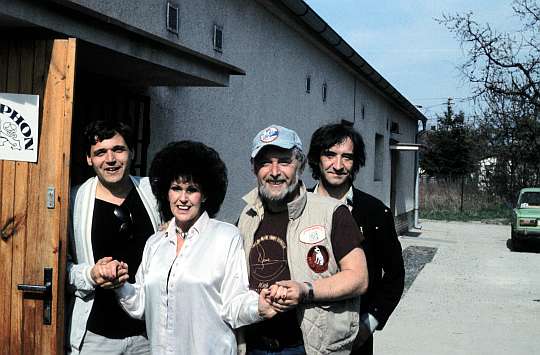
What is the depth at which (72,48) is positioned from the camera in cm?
327

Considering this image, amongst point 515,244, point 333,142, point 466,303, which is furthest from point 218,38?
point 515,244

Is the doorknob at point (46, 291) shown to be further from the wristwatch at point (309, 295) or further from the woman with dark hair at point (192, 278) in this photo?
the wristwatch at point (309, 295)

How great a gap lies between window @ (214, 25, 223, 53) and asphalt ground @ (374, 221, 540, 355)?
3.38 m

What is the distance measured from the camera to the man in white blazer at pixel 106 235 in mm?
3195

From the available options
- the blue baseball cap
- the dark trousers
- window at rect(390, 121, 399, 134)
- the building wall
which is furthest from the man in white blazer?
window at rect(390, 121, 399, 134)

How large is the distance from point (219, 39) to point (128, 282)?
459 cm

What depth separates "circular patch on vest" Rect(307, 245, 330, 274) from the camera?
111 inches

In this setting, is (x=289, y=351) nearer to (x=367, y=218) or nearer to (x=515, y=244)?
(x=367, y=218)

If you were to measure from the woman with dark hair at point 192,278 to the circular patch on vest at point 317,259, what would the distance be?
245 millimetres

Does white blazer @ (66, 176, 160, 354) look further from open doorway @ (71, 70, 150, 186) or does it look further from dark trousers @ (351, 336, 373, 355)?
open doorway @ (71, 70, 150, 186)

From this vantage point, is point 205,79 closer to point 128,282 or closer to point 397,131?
point 128,282

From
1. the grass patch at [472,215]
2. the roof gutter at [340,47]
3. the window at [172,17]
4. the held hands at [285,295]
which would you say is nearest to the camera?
the held hands at [285,295]

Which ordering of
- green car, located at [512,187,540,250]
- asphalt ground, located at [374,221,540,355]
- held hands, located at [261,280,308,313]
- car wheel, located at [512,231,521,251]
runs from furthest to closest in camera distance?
car wheel, located at [512,231,521,251], green car, located at [512,187,540,250], asphalt ground, located at [374,221,540,355], held hands, located at [261,280,308,313]

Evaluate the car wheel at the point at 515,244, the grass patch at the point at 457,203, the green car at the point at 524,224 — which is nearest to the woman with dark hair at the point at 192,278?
the green car at the point at 524,224
